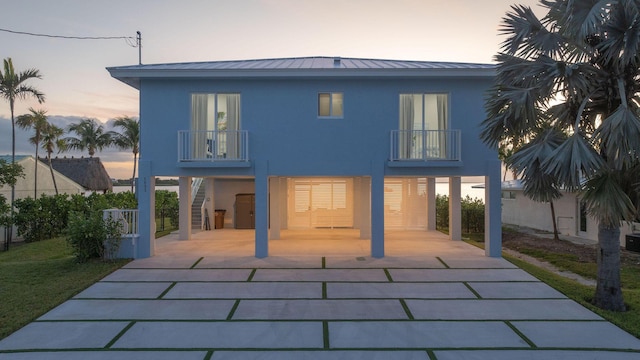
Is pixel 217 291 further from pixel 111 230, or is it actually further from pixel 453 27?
pixel 453 27

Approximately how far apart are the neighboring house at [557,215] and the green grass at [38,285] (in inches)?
582

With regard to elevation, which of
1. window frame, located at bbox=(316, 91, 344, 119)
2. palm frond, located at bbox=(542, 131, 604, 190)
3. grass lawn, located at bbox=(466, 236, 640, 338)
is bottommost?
grass lawn, located at bbox=(466, 236, 640, 338)

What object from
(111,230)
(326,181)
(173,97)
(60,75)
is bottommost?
(111,230)

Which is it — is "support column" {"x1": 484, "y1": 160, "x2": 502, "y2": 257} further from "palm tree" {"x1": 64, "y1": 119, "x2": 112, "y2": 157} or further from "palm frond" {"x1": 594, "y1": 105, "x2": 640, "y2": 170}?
"palm tree" {"x1": 64, "y1": 119, "x2": 112, "y2": 157}

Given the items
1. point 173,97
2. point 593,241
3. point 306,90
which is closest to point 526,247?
point 593,241

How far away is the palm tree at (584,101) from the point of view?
6469mm

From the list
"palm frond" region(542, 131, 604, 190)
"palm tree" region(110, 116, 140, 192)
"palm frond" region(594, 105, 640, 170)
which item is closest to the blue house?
"palm frond" region(542, 131, 604, 190)

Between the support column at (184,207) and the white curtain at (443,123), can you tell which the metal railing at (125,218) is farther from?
the white curtain at (443,123)

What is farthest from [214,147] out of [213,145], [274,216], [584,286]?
[584,286]

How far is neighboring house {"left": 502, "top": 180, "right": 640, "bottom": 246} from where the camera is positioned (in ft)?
52.1

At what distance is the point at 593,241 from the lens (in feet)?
50.3

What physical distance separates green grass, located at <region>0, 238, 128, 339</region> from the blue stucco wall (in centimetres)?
369

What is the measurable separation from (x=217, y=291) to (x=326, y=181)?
32.6 feet

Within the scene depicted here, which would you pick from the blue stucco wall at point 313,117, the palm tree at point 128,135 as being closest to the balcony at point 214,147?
the blue stucco wall at point 313,117
